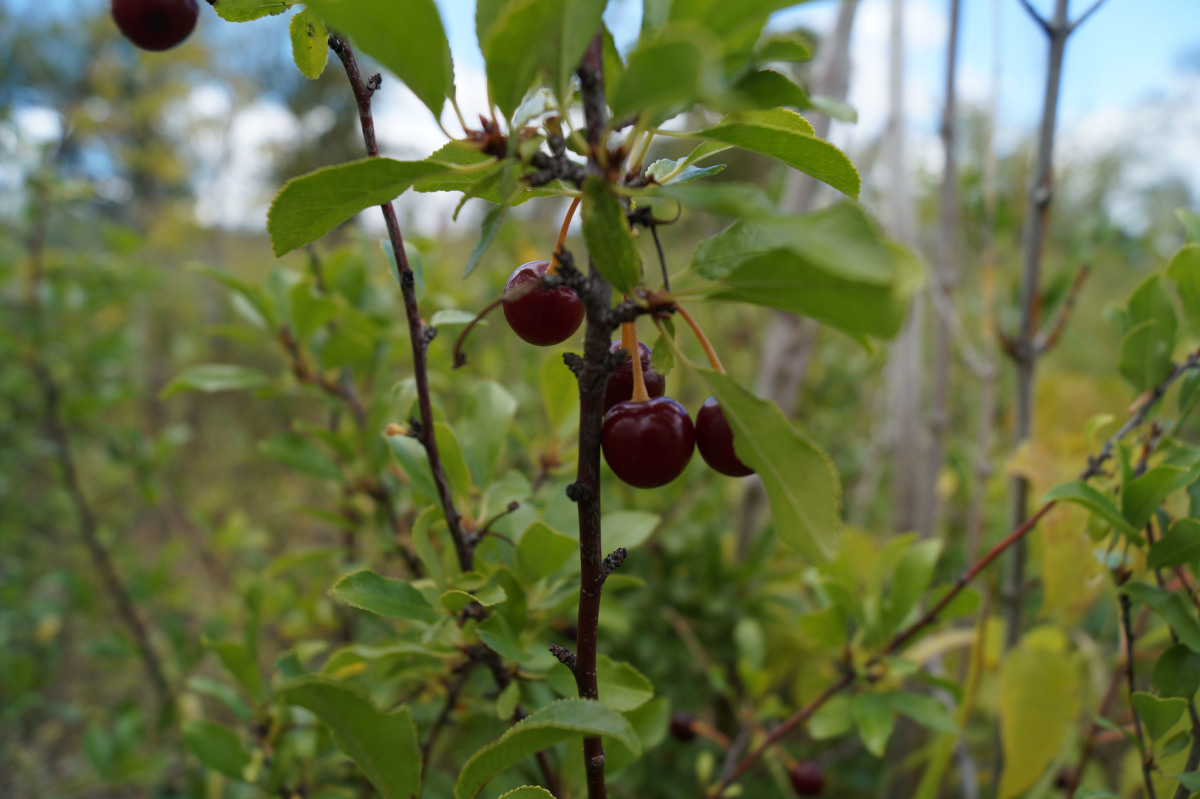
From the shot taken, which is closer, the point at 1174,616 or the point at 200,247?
the point at 1174,616

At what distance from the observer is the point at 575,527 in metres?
0.62

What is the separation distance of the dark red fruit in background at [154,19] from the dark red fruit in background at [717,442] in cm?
62

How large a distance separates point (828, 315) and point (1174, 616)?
0.43 meters

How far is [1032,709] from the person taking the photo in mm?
799

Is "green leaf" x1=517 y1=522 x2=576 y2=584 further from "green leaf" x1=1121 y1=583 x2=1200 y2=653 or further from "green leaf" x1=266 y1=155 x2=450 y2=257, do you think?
"green leaf" x1=1121 y1=583 x2=1200 y2=653

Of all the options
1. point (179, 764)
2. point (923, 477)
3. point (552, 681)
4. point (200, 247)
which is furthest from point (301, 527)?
point (200, 247)

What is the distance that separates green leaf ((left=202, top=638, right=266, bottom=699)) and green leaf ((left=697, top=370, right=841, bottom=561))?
62 cm

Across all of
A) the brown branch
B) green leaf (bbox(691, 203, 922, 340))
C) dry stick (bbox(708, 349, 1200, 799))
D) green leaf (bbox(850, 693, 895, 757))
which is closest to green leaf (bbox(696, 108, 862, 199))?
green leaf (bbox(691, 203, 922, 340))

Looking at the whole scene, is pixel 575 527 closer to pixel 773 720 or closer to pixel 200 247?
pixel 773 720

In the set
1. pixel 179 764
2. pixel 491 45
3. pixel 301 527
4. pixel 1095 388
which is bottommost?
pixel 179 764

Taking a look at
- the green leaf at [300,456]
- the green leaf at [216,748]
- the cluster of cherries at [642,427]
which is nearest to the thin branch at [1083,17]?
the cluster of cherries at [642,427]

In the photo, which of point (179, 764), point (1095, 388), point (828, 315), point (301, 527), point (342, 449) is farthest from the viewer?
point (301, 527)

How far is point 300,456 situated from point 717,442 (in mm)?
708

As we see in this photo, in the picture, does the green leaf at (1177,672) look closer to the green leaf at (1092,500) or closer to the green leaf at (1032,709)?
the green leaf at (1092,500)
